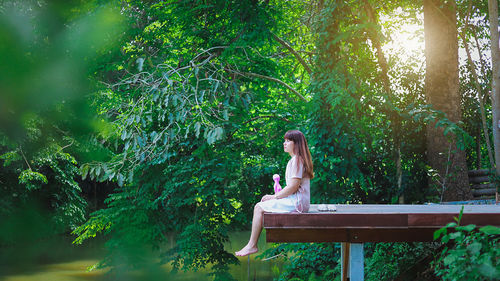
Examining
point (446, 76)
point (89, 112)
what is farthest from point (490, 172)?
point (89, 112)

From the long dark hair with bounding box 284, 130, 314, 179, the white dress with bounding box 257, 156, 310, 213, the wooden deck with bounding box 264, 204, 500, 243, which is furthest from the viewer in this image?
the long dark hair with bounding box 284, 130, 314, 179

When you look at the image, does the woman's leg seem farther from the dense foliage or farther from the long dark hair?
the dense foliage

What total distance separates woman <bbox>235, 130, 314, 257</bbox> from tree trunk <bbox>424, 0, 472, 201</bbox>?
5.80 m

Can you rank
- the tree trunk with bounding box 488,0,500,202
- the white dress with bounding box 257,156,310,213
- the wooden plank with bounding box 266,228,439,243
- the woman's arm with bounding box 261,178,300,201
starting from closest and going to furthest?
the wooden plank with bounding box 266,228,439,243 → the white dress with bounding box 257,156,310,213 → the woman's arm with bounding box 261,178,300,201 → the tree trunk with bounding box 488,0,500,202

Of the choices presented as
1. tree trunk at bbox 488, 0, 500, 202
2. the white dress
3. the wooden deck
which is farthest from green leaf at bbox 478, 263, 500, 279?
tree trunk at bbox 488, 0, 500, 202

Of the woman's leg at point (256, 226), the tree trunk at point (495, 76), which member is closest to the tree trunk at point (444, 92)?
the tree trunk at point (495, 76)

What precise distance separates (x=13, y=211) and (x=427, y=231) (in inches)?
166

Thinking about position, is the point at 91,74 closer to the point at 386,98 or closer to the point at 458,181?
the point at 386,98

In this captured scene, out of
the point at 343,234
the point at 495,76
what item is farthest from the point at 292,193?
the point at 495,76

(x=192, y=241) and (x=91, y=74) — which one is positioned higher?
(x=91, y=74)

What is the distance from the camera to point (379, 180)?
34.1 ft

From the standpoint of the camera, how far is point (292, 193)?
4836 mm

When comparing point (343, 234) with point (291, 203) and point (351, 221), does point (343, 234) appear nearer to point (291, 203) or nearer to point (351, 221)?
point (351, 221)

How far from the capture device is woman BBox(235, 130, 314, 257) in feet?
15.5
